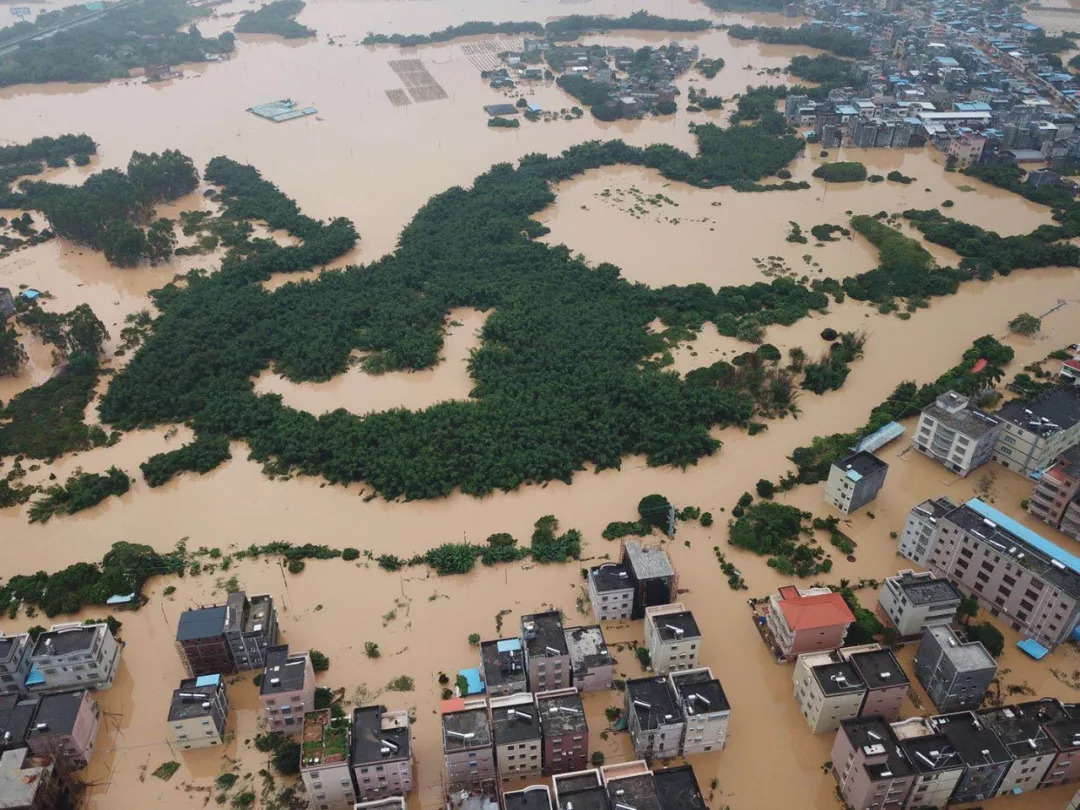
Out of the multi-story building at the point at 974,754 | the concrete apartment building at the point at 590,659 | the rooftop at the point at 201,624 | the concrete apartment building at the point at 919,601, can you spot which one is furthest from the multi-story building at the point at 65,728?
the concrete apartment building at the point at 919,601

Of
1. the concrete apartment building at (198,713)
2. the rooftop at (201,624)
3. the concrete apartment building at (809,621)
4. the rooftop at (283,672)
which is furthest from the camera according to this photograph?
the concrete apartment building at (809,621)

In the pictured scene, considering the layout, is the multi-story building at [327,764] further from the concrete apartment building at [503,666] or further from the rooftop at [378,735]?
the concrete apartment building at [503,666]

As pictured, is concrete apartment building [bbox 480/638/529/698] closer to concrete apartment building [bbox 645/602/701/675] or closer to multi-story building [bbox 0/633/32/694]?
concrete apartment building [bbox 645/602/701/675]

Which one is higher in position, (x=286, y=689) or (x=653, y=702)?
(x=286, y=689)

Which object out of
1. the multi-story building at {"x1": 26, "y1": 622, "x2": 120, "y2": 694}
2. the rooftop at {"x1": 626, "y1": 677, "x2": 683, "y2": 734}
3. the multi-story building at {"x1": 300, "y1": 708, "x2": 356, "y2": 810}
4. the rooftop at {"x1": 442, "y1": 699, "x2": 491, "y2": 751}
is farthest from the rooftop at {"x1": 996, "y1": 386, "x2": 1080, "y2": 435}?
the multi-story building at {"x1": 26, "y1": 622, "x2": 120, "y2": 694}

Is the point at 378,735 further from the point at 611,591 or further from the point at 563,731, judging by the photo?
the point at 611,591

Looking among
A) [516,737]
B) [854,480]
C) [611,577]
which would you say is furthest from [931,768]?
[854,480]
